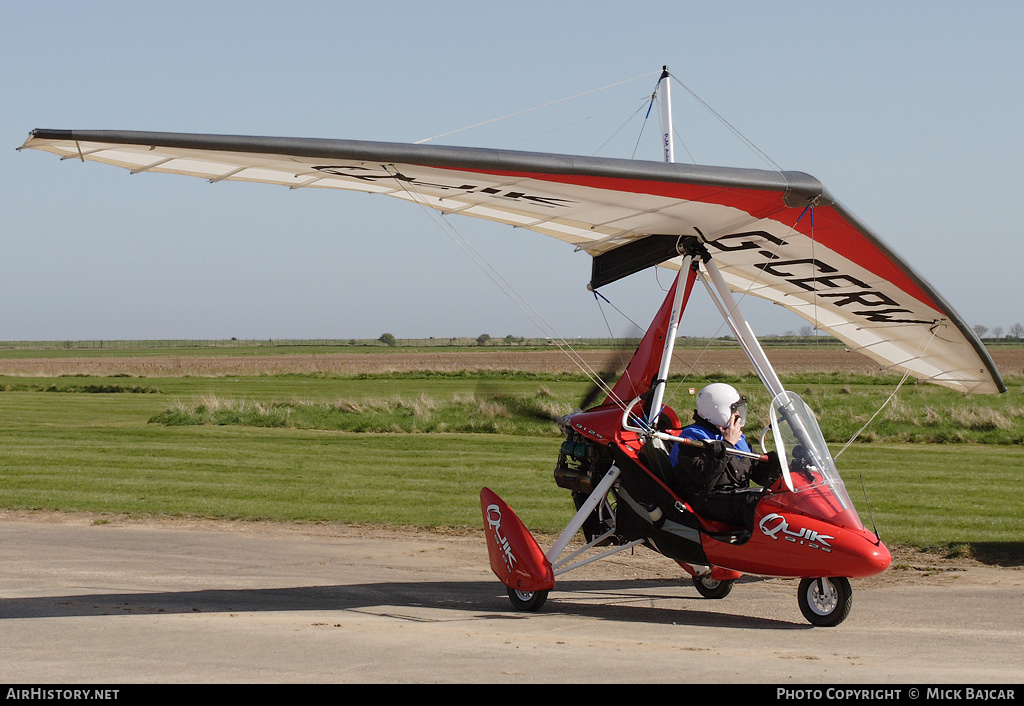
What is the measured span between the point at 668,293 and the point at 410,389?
40267 millimetres

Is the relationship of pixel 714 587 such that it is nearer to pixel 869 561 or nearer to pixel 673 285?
pixel 869 561

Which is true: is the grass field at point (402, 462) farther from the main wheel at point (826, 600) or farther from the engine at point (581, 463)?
the main wheel at point (826, 600)

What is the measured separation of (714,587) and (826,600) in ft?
5.91

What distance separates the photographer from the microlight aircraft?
7207 mm

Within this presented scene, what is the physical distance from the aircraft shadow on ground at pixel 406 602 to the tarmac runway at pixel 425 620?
0.10ft

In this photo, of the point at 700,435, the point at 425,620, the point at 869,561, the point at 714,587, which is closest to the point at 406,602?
the point at 425,620

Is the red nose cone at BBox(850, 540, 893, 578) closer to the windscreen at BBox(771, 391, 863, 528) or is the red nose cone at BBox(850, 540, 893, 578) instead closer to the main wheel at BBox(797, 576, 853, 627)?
the windscreen at BBox(771, 391, 863, 528)

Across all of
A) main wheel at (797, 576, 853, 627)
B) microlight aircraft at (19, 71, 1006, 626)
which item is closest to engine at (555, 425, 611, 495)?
microlight aircraft at (19, 71, 1006, 626)

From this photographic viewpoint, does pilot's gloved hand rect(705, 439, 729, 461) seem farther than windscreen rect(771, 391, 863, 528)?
Yes

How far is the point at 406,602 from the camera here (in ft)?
29.3

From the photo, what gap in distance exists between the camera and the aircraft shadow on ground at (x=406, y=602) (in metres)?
8.10

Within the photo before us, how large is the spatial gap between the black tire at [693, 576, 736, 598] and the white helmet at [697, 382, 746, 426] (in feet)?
6.10
